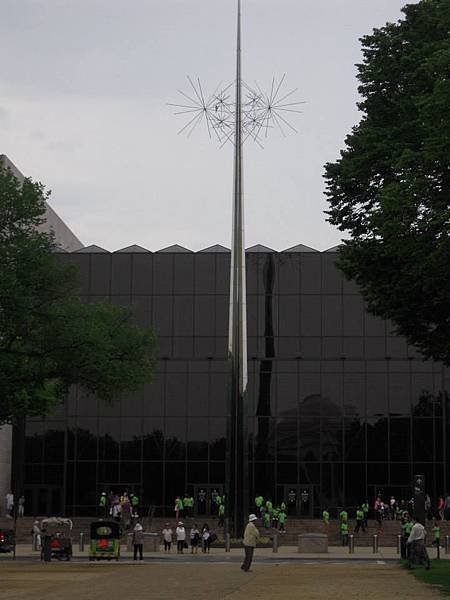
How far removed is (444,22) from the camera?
2788 cm

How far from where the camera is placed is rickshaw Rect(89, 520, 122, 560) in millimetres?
39719

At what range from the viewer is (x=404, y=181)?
2734cm

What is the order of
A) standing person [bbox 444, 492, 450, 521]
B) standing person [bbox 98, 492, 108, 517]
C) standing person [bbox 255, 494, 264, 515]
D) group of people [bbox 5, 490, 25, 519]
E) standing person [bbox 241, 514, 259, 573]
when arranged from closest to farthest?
1. standing person [bbox 241, 514, 259, 573]
2. standing person [bbox 444, 492, 450, 521]
3. standing person [bbox 255, 494, 264, 515]
4. group of people [bbox 5, 490, 25, 519]
5. standing person [bbox 98, 492, 108, 517]

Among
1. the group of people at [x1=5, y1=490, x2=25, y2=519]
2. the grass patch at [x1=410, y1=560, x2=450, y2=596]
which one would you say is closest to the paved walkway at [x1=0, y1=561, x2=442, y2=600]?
the grass patch at [x1=410, y1=560, x2=450, y2=596]

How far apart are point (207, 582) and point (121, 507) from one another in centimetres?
3325

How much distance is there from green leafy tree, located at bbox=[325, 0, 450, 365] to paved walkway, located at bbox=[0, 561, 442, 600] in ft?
24.0

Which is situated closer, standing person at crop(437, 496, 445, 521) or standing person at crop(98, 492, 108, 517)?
standing person at crop(437, 496, 445, 521)

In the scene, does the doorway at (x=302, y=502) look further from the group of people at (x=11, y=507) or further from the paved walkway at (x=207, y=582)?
the paved walkway at (x=207, y=582)

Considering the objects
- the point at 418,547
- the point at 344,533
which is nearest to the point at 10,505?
the point at 344,533

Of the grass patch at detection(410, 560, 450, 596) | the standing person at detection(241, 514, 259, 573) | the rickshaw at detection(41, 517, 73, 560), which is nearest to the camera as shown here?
the grass patch at detection(410, 560, 450, 596)

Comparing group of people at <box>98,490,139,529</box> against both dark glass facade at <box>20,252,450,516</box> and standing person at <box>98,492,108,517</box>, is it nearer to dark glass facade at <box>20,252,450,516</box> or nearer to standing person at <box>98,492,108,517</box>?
standing person at <box>98,492,108,517</box>

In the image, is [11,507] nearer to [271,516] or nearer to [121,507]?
[121,507]

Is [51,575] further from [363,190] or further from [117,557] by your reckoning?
[363,190]

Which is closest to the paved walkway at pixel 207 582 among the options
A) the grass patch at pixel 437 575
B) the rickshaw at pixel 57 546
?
the grass patch at pixel 437 575
